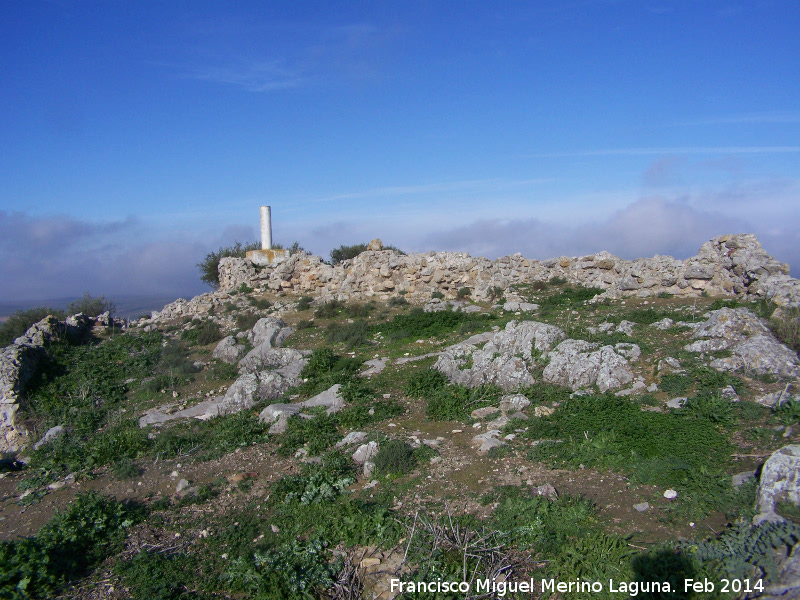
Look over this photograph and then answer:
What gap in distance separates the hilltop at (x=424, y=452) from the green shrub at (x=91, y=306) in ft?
17.5

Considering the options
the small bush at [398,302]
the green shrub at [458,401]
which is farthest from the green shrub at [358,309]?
the green shrub at [458,401]

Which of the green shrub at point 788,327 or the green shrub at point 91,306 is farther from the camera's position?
the green shrub at point 91,306

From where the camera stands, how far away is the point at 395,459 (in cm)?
673

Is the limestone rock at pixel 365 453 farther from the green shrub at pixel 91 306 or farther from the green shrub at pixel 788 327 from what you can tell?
the green shrub at pixel 91 306

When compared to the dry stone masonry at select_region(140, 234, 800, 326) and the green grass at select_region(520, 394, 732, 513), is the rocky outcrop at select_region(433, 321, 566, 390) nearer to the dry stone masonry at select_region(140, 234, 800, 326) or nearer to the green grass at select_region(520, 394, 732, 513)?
the green grass at select_region(520, 394, 732, 513)

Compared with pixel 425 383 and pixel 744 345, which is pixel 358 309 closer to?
pixel 425 383

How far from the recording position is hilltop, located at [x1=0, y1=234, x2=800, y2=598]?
469 cm

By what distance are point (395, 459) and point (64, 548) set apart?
12.5 feet

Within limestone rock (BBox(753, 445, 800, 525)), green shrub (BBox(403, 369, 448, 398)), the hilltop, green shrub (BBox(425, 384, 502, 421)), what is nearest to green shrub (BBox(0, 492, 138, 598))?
the hilltop

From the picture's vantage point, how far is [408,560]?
15.5ft

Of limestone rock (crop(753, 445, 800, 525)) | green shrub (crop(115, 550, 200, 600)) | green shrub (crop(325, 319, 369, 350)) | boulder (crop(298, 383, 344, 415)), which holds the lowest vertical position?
green shrub (crop(115, 550, 200, 600))

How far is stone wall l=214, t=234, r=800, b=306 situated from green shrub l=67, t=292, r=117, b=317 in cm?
467

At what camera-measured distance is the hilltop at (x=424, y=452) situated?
185 inches

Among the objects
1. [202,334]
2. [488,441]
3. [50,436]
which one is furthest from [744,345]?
[202,334]
